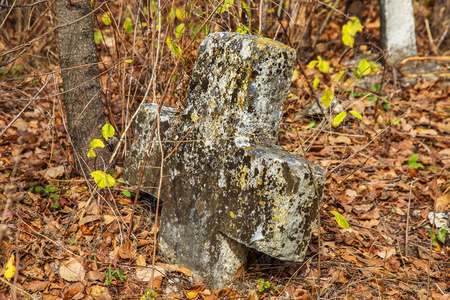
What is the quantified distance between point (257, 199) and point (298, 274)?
0.76 meters

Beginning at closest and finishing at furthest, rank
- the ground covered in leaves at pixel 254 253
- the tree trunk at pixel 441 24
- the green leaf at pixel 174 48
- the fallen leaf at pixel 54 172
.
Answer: the ground covered in leaves at pixel 254 253
the green leaf at pixel 174 48
the fallen leaf at pixel 54 172
the tree trunk at pixel 441 24

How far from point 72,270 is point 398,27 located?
468 centimetres

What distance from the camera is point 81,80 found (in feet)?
9.11

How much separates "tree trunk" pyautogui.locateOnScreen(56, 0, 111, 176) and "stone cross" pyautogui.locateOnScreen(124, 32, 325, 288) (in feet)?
2.58

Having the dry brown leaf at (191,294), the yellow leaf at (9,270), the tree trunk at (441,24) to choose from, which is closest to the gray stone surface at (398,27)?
the tree trunk at (441,24)

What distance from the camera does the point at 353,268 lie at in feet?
8.14

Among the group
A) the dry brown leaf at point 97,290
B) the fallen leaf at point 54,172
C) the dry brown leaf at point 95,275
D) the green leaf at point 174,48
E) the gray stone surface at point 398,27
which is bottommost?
the dry brown leaf at point 97,290

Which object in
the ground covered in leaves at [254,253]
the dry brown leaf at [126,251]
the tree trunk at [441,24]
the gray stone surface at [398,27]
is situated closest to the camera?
the ground covered in leaves at [254,253]

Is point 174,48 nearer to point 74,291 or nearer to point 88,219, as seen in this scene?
point 88,219

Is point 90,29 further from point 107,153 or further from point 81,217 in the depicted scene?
point 81,217

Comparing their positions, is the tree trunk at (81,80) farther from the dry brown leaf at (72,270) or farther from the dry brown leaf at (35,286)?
the dry brown leaf at (35,286)

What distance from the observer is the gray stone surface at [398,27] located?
4738mm

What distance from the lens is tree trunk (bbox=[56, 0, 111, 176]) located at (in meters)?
2.64

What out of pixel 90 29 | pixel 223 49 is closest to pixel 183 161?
pixel 223 49
